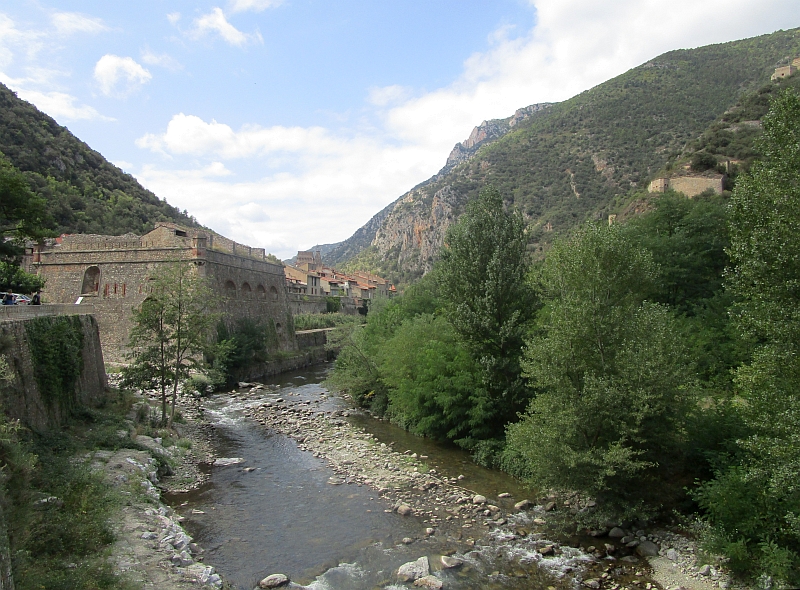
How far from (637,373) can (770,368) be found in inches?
93.7

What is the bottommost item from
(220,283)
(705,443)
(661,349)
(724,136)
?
(705,443)

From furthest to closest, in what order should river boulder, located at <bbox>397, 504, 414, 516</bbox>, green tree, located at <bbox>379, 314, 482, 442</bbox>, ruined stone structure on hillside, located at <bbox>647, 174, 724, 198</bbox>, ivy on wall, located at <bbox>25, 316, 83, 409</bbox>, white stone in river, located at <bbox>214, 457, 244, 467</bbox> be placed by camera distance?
ruined stone structure on hillside, located at <bbox>647, 174, 724, 198</bbox> < green tree, located at <bbox>379, 314, 482, 442</bbox> < white stone in river, located at <bbox>214, 457, 244, 467</bbox> < ivy on wall, located at <bbox>25, 316, 83, 409</bbox> < river boulder, located at <bbox>397, 504, 414, 516</bbox>

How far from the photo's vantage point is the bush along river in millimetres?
9328

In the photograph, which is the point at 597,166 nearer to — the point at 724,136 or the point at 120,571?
the point at 724,136

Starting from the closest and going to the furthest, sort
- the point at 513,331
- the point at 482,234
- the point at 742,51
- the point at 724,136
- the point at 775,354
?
1. the point at 775,354
2. the point at 513,331
3. the point at 482,234
4. the point at 724,136
5. the point at 742,51

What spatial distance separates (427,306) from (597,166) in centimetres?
5743

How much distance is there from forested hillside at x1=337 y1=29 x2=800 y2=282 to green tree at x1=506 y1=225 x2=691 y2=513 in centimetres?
→ 4750

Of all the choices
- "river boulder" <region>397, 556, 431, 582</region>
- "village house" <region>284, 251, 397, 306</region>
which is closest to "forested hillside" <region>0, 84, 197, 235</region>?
"village house" <region>284, 251, 397, 306</region>

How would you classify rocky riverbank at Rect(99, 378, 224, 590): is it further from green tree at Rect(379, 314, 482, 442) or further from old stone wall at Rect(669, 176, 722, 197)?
old stone wall at Rect(669, 176, 722, 197)

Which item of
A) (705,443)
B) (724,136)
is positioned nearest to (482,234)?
(705,443)

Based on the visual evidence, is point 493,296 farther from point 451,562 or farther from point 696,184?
point 696,184

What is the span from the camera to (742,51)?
8212 centimetres

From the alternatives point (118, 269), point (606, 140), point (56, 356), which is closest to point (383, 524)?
point (56, 356)

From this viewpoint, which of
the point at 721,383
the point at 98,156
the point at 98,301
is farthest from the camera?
the point at 98,156
